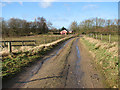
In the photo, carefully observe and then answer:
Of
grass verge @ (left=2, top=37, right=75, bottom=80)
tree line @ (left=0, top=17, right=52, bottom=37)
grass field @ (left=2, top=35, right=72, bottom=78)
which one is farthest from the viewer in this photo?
tree line @ (left=0, top=17, right=52, bottom=37)

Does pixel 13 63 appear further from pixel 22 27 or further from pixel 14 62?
pixel 22 27

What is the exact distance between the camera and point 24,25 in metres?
55.5

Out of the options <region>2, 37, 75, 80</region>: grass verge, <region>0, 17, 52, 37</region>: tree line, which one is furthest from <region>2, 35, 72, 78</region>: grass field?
<region>0, 17, 52, 37</region>: tree line

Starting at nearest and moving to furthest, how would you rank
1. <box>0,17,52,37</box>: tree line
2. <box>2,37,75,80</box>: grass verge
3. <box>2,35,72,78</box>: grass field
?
<box>2,37,75,80</box>: grass verge, <box>2,35,72,78</box>: grass field, <box>0,17,52,37</box>: tree line

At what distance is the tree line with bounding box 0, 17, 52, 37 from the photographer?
44987 millimetres

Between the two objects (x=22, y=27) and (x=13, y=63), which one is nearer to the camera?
(x=13, y=63)

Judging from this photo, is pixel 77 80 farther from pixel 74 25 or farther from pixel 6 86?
pixel 74 25

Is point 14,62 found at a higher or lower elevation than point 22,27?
lower

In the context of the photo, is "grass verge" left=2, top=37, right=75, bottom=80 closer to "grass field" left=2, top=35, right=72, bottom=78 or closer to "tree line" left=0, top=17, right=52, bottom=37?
"grass field" left=2, top=35, right=72, bottom=78

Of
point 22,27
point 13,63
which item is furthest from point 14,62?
point 22,27

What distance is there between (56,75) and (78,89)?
56.0 inches

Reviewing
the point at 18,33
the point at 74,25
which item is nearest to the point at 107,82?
the point at 18,33

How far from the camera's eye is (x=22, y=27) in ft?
180

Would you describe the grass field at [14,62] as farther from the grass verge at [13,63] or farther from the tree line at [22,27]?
the tree line at [22,27]
